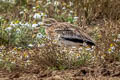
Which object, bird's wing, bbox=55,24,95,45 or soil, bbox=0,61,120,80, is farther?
bird's wing, bbox=55,24,95,45

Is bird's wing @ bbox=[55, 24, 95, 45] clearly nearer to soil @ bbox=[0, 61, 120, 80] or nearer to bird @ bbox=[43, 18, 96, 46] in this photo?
bird @ bbox=[43, 18, 96, 46]

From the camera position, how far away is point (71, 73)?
619cm

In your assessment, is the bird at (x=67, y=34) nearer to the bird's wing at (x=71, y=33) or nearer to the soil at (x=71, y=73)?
the bird's wing at (x=71, y=33)

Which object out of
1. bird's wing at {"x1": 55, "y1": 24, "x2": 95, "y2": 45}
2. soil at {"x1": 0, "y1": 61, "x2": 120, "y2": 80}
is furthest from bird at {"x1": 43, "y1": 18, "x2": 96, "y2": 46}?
soil at {"x1": 0, "y1": 61, "x2": 120, "y2": 80}

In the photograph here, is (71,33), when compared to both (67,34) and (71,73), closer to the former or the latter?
(67,34)

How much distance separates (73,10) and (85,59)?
179 inches

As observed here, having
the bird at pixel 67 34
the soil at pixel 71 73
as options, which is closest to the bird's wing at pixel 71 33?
the bird at pixel 67 34

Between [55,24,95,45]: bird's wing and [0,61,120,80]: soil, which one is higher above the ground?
[55,24,95,45]: bird's wing

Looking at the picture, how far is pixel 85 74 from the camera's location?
6.15 meters

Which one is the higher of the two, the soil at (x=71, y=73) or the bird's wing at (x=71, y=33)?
the bird's wing at (x=71, y=33)

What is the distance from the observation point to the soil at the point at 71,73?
5887 millimetres

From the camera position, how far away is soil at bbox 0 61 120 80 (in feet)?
19.3

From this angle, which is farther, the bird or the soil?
the bird

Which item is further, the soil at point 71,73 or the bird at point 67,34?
the bird at point 67,34
